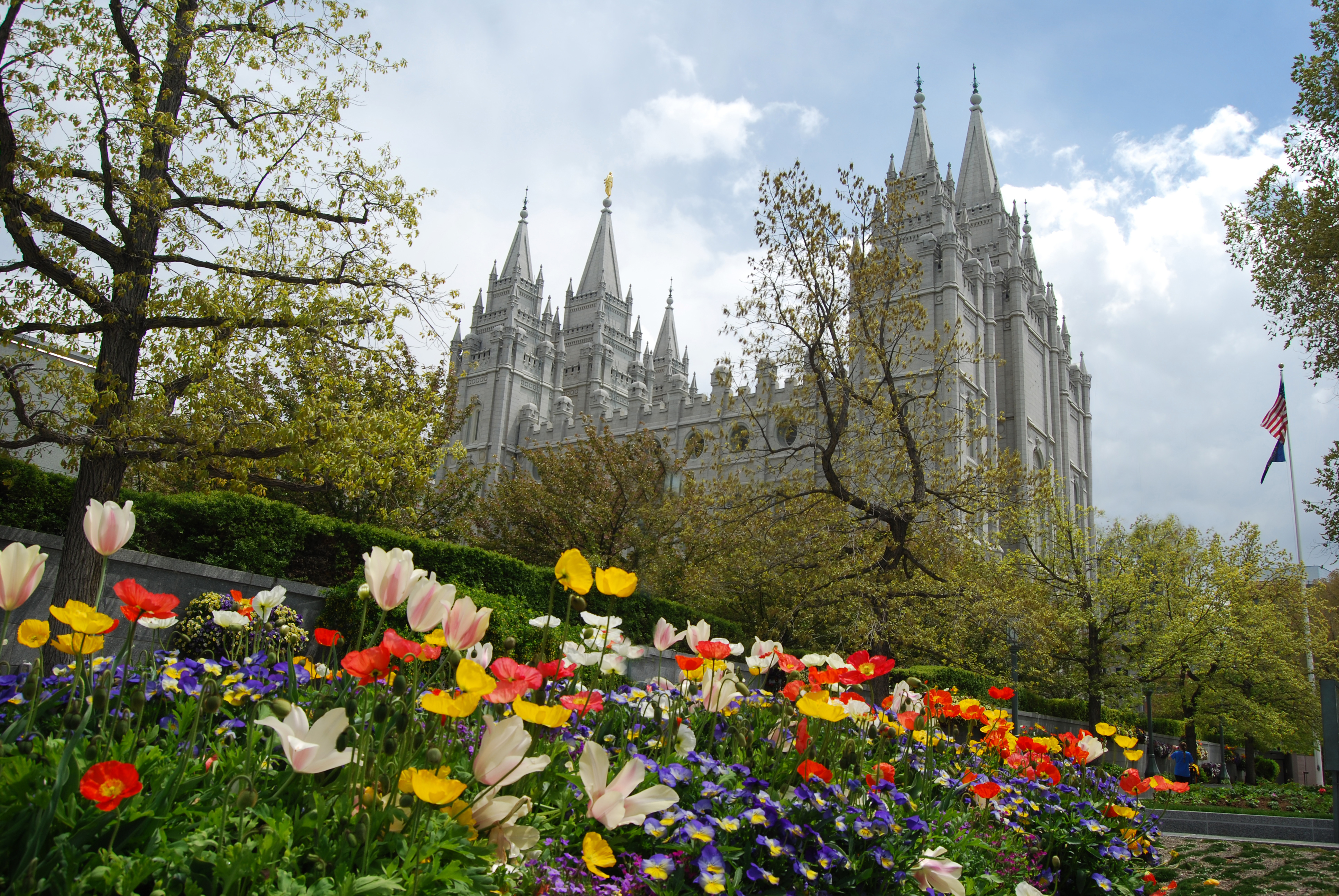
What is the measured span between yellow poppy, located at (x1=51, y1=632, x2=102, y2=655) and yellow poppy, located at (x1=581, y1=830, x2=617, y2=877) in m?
1.22

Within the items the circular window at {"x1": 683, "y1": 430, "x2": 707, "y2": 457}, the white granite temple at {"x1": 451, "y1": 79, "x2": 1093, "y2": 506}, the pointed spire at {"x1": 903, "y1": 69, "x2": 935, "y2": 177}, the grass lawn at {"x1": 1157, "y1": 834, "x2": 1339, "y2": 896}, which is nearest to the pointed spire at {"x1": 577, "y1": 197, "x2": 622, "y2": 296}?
the white granite temple at {"x1": 451, "y1": 79, "x2": 1093, "y2": 506}

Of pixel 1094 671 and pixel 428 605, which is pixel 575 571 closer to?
pixel 428 605

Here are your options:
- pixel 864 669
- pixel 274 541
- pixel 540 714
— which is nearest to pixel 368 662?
pixel 540 714

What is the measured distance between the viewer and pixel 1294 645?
20672 millimetres

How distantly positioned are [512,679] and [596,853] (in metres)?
0.46

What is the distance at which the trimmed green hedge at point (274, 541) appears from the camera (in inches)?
313

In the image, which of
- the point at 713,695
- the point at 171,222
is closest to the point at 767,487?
the point at 171,222

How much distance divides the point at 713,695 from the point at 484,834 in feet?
3.82

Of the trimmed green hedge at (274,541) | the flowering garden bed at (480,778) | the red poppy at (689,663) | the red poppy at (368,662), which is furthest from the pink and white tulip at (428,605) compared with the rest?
the trimmed green hedge at (274,541)

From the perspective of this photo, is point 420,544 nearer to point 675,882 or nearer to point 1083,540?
point 675,882

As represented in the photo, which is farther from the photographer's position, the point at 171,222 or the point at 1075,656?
the point at 1075,656

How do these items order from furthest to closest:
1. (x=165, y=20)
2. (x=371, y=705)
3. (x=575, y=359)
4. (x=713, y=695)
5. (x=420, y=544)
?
(x=575, y=359)
(x=420, y=544)
(x=165, y=20)
(x=713, y=695)
(x=371, y=705)

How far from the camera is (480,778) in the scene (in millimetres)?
1732

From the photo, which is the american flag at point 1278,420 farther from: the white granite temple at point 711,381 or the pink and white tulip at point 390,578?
the pink and white tulip at point 390,578
